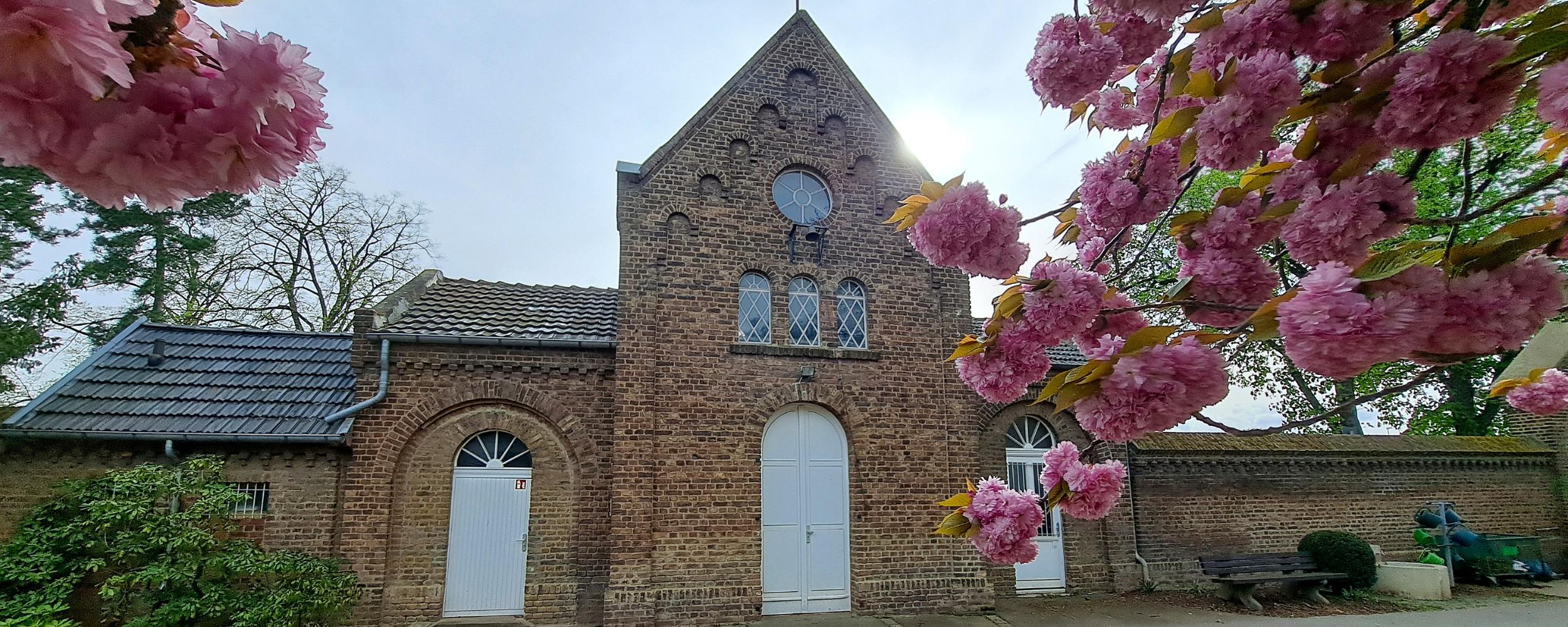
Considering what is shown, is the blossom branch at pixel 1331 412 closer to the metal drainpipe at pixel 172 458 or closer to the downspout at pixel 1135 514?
the metal drainpipe at pixel 172 458

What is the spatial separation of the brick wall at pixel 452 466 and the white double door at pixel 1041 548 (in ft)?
21.7

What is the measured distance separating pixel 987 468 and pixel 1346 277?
1120 centimetres

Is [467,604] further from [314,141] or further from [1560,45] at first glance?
[1560,45]

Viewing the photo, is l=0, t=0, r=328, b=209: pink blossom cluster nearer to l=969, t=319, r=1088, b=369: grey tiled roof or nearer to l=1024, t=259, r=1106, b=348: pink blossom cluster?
l=1024, t=259, r=1106, b=348: pink blossom cluster

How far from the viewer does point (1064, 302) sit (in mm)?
2186

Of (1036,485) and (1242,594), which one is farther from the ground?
(1036,485)

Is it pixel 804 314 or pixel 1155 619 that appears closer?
pixel 1155 619

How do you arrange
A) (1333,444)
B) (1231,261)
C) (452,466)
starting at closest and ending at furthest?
(1231,261) < (452,466) < (1333,444)

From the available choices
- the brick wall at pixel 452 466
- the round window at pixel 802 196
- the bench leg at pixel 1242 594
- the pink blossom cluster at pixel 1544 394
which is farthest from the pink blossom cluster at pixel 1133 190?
the bench leg at pixel 1242 594

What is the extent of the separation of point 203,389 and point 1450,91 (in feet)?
40.7

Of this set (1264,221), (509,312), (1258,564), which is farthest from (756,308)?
(1264,221)

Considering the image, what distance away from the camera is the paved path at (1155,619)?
1002 cm

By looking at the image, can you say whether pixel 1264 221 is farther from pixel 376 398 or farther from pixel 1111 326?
pixel 376 398

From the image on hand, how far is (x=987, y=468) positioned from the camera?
40.1ft
